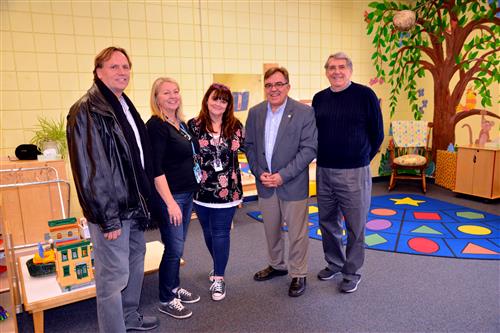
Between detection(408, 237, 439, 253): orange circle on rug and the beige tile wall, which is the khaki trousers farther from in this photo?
the beige tile wall

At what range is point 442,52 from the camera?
527cm

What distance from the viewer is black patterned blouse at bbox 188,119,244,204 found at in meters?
2.21

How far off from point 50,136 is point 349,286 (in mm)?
2985

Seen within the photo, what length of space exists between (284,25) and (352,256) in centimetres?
358

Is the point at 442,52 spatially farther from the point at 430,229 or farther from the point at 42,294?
the point at 42,294

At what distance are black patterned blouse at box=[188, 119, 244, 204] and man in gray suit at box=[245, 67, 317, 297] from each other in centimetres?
24

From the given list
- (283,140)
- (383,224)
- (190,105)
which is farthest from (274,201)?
(190,105)

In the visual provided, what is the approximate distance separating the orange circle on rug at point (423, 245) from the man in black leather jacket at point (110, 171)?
2.40 meters

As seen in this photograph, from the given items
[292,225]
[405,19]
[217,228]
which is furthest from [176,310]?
[405,19]

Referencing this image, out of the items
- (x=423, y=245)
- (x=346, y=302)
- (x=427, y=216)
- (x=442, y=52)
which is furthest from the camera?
(x=442, y=52)

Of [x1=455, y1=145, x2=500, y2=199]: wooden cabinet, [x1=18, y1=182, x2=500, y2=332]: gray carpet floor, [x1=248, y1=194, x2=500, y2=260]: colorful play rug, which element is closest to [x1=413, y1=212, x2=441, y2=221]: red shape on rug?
[x1=248, y1=194, x2=500, y2=260]: colorful play rug

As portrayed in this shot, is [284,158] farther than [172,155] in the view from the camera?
Yes

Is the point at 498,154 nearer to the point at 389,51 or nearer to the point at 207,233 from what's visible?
the point at 389,51

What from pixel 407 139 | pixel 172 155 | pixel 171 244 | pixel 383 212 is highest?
pixel 172 155
